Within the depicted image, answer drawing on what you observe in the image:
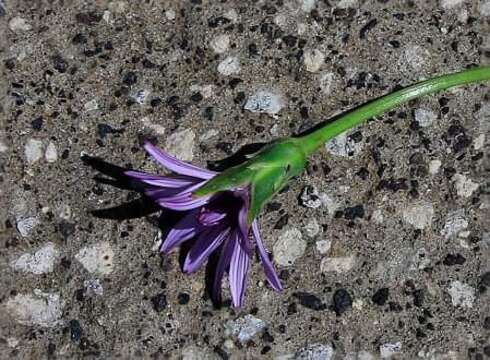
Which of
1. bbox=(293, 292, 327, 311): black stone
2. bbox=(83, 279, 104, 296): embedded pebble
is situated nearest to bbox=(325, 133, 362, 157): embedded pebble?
bbox=(293, 292, 327, 311): black stone

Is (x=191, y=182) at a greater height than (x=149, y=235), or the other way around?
(x=191, y=182)

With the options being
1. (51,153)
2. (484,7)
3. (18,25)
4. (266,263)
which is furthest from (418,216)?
(18,25)

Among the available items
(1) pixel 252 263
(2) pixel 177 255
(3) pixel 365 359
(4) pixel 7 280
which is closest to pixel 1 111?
(4) pixel 7 280

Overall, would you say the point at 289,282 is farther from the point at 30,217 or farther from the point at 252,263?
the point at 30,217

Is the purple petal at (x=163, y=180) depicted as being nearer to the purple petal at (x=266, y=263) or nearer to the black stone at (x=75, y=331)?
the purple petal at (x=266, y=263)

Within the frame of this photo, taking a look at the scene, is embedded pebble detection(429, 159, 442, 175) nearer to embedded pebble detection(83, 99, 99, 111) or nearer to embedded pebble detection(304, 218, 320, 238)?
embedded pebble detection(304, 218, 320, 238)

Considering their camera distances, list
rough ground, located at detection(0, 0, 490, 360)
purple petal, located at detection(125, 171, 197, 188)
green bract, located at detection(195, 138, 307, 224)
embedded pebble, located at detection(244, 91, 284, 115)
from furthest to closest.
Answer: embedded pebble, located at detection(244, 91, 284, 115) < rough ground, located at detection(0, 0, 490, 360) < purple petal, located at detection(125, 171, 197, 188) < green bract, located at detection(195, 138, 307, 224)
